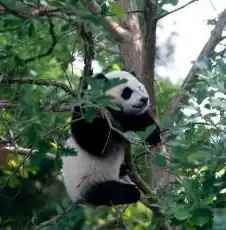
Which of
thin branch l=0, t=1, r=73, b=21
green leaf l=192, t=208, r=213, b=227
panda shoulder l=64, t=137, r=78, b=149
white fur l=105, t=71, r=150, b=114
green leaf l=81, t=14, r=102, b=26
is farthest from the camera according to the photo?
white fur l=105, t=71, r=150, b=114

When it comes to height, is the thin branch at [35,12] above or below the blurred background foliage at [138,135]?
above

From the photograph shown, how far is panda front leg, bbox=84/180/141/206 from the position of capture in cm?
351

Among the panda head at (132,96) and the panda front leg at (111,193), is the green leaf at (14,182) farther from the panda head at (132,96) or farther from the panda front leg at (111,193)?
the panda head at (132,96)

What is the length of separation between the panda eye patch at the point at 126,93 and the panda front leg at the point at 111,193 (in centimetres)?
57

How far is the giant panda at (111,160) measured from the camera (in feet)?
11.6

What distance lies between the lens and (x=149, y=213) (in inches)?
162

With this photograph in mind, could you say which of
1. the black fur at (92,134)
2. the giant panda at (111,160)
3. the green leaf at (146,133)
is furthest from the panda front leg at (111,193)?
the green leaf at (146,133)

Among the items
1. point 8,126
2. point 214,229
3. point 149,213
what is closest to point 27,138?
point 8,126

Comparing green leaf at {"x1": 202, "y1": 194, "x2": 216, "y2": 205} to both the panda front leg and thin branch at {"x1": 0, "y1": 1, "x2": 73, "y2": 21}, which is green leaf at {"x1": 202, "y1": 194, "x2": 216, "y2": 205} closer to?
thin branch at {"x1": 0, "y1": 1, "x2": 73, "y2": 21}

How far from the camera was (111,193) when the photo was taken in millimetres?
3562

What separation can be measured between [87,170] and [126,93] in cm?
57

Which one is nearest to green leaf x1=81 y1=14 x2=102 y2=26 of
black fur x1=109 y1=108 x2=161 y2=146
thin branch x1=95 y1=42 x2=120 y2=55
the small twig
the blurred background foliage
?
the blurred background foliage

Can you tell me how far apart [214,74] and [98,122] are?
1603 mm

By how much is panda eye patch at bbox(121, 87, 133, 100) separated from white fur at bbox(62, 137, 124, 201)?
0.34m
